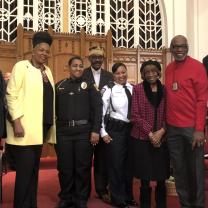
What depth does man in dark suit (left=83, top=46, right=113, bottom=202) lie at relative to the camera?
10.8 feet

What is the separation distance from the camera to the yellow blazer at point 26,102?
2.52m

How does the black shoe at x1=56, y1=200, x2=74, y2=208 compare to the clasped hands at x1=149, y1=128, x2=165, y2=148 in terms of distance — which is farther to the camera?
the black shoe at x1=56, y1=200, x2=74, y2=208

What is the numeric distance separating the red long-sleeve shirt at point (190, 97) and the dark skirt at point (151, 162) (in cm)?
26

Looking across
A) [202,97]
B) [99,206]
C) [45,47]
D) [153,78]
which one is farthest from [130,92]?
[99,206]

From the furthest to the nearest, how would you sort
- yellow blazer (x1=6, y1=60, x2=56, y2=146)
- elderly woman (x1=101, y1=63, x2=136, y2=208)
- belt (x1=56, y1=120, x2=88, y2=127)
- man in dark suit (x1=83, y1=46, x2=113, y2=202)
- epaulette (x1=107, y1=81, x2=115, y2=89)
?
man in dark suit (x1=83, y1=46, x2=113, y2=202) < epaulette (x1=107, y1=81, x2=115, y2=89) < elderly woman (x1=101, y1=63, x2=136, y2=208) < belt (x1=56, y1=120, x2=88, y2=127) < yellow blazer (x1=6, y1=60, x2=56, y2=146)

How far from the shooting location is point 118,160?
2.96 m

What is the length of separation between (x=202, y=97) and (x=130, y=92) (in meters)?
0.66

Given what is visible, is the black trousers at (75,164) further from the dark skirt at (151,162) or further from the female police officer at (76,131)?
the dark skirt at (151,162)

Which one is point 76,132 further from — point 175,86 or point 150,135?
point 175,86

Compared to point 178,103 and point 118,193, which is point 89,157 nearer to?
point 118,193

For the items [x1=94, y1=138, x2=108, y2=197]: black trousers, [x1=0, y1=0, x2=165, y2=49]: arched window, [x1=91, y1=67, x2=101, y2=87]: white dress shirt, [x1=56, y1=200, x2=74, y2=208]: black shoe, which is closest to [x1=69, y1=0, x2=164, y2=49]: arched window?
[x1=0, y1=0, x2=165, y2=49]: arched window

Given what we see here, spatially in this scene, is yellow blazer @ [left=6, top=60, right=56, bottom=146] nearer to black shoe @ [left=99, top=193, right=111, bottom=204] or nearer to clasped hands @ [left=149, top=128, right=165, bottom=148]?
clasped hands @ [left=149, top=128, right=165, bottom=148]

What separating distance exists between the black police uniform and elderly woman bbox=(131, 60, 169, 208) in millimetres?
386

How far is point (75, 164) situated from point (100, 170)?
1.64ft
